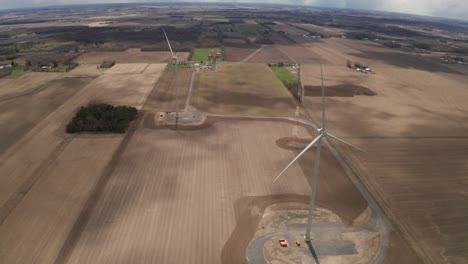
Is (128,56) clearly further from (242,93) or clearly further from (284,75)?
(242,93)

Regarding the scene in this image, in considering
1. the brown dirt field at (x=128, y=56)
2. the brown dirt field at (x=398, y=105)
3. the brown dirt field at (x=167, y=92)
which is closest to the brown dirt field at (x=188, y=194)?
the brown dirt field at (x=167, y=92)

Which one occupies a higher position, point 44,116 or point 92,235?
point 44,116

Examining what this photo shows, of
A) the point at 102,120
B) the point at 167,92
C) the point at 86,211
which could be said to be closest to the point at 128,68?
the point at 167,92

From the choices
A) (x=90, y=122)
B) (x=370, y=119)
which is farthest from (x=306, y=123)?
(x=90, y=122)

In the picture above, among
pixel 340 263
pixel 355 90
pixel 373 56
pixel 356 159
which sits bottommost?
pixel 340 263

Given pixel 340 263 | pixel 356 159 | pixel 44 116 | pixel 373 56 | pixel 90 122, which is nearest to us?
pixel 340 263

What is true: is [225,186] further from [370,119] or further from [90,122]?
[370,119]

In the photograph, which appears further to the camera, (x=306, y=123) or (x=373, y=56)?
(x=373, y=56)

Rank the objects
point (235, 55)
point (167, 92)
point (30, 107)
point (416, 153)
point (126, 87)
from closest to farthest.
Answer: point (416, 153)
point (30, 107)
point (167, 92)
point (126, 87)
point (235, 55)
